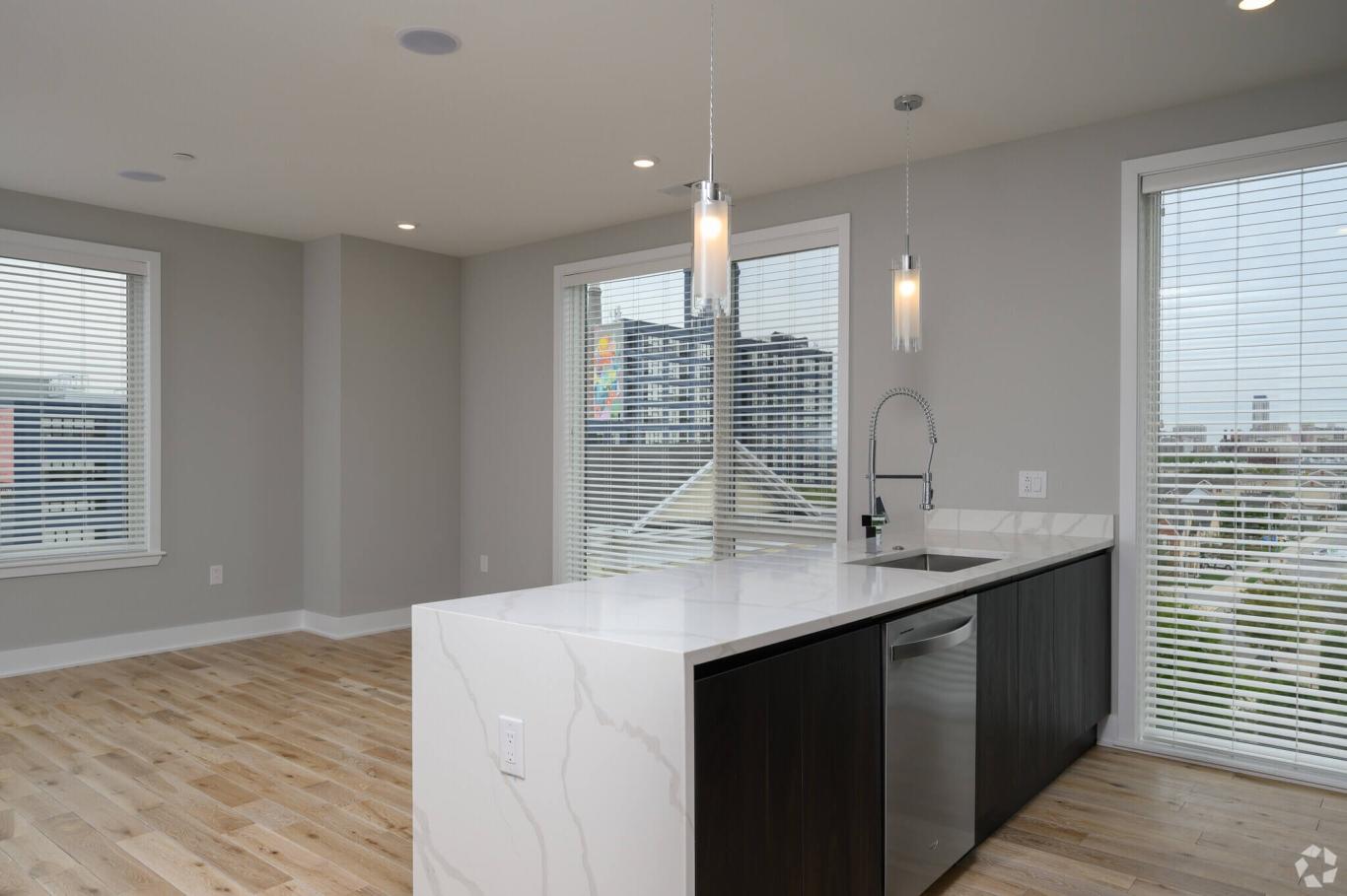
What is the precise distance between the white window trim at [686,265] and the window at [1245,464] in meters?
1.34

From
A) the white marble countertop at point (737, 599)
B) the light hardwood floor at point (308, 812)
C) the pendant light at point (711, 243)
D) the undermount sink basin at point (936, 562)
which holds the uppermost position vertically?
the pendant light at point (711, 243)

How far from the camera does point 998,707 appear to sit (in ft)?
8.73

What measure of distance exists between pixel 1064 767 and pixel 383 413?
4572 mm

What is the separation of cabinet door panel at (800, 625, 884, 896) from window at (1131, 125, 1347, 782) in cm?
212

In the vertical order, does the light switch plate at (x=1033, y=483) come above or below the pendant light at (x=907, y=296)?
below

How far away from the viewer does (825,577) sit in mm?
2494

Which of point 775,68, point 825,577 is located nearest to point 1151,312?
point 775,68

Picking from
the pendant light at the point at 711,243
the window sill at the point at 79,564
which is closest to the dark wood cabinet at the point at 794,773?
the pendant light at the point at 711,243

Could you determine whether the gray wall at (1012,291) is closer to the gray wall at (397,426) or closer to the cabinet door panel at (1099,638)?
the cabinet door panel at (1099,638)

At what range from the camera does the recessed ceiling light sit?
2.92 metres

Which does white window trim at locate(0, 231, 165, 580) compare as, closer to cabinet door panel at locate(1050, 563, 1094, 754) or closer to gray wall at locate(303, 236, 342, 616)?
gray wall at locate(303, 236, 342, 616)

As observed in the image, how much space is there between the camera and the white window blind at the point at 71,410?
4816 millimetres

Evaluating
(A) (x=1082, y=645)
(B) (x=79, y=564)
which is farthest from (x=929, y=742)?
(B) (x=79, y=564)

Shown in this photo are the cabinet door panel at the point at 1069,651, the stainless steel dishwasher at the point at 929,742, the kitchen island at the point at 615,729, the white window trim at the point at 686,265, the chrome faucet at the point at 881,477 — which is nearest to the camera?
the kitchen island at the point at 615,729
